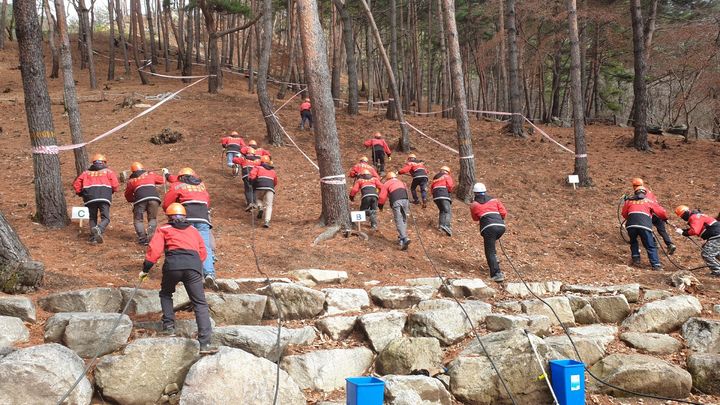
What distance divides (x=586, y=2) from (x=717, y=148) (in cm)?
784

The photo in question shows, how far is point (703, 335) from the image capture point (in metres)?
7.53

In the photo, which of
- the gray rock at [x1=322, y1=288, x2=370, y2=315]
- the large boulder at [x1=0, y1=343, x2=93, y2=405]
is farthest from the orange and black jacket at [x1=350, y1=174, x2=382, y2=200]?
the large boulder at [x1=0, y1=343, x2=93, y2=405]

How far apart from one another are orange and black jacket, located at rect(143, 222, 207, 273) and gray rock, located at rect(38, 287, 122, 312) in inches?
39.0

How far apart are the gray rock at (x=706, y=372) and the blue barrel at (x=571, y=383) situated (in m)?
1.72

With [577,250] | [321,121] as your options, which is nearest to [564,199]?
[577,250]

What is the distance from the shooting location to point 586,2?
73.6 feet

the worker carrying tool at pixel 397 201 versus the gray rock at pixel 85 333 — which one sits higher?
the worker carrying tool at pixel 397 201

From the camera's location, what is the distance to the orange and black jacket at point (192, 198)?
320 inches

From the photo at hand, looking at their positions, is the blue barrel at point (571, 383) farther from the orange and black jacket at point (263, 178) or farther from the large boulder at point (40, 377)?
the orange and black jacket at point (263, 178)

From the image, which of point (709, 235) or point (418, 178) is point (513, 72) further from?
point (709, 235)

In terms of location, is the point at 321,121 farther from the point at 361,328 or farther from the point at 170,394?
the point at 170,394

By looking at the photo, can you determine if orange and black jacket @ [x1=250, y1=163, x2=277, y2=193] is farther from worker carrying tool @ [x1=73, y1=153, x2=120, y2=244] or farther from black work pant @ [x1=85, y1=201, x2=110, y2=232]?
black work pant @ [x1=85, y1=201, x2=110, y2=232]

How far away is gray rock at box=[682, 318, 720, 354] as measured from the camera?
7.42 m

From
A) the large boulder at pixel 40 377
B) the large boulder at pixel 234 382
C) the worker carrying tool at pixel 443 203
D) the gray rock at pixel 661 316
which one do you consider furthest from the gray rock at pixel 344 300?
the worker carrying tool at pixel 443 203
